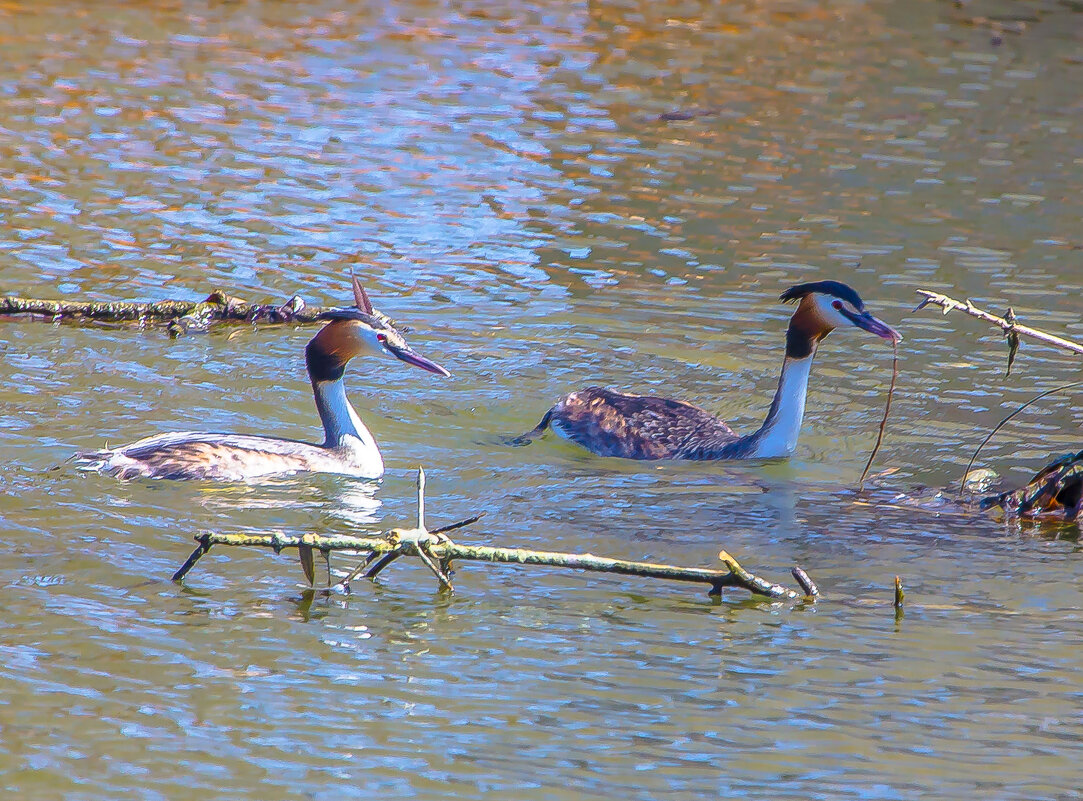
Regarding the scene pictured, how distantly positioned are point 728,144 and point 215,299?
8.21 metres

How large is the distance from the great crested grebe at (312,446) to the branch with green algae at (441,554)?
6.30 feet

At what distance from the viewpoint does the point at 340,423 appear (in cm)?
959

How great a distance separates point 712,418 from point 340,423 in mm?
2457

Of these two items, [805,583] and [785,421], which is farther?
[785,421]

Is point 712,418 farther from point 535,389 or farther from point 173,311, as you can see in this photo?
point 173,311

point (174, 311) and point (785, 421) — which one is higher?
point (174, 311)

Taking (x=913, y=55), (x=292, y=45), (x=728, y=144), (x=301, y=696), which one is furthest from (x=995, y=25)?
(x=301, y=696)

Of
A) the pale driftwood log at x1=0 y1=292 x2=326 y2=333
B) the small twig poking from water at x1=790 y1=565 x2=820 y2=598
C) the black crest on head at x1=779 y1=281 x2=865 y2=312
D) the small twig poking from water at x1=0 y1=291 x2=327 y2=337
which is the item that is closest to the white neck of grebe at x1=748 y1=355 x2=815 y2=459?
the black crest on head at x1=779 y1=281 x2=865 y2=312

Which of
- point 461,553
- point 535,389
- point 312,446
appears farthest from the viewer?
point 535,389

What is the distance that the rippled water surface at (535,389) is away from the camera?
581 cm

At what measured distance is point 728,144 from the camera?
60.1 feet

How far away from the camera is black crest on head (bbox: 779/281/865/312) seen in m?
9.73

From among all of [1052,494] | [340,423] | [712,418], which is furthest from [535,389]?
[1052,494]

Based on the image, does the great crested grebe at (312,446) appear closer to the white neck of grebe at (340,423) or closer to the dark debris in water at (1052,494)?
the white neck of grebe at (340,423)
